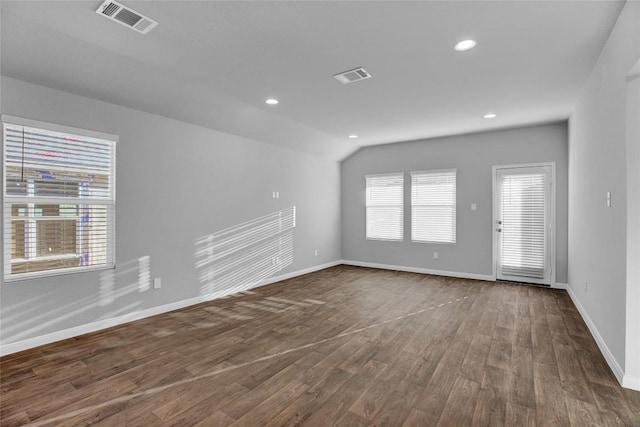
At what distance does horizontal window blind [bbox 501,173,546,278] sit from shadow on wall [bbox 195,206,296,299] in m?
3.98

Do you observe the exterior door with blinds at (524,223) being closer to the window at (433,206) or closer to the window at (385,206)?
the window at (433,206)

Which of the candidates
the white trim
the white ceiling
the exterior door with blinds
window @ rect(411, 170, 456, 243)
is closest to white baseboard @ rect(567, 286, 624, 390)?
the exterior door with blinds

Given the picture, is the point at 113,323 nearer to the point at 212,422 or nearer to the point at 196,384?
the point at 196,384

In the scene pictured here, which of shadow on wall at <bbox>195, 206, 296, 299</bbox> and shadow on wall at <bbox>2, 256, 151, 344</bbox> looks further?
shadow on wall at <bbox>195, 206, 296, 299</bbox>

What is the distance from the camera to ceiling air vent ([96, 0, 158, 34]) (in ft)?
7.20

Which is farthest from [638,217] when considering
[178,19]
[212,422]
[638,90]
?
[178,19]

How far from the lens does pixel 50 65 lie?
2.82 m

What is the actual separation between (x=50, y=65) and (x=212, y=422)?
10.9 feet

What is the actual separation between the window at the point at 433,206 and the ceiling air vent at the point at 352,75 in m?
3.51

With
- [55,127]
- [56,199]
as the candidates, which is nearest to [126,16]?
[55,127]

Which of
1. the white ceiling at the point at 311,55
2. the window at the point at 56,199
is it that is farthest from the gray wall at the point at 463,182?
the window at the point at 56,199

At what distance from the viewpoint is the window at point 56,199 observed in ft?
9.65

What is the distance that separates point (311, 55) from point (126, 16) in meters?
1.49

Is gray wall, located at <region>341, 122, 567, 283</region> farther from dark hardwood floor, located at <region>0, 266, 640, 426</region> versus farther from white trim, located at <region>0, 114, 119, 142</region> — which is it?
white trim, located at <region>0, 114, 119, 142</region>
